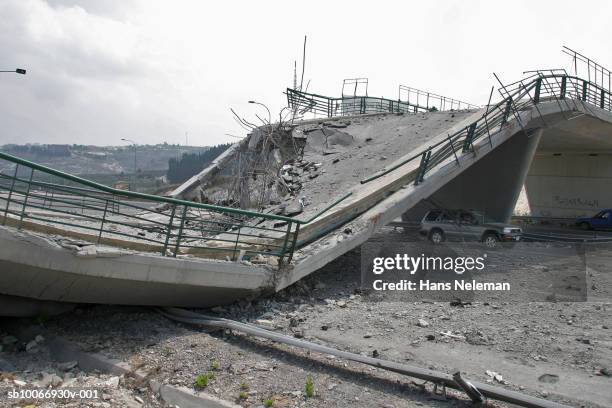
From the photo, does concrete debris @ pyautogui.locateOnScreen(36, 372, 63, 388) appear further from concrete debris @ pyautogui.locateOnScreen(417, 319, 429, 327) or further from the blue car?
the blue car

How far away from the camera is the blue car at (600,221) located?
25438 mm

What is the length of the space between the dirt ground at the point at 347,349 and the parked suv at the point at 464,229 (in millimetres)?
6294

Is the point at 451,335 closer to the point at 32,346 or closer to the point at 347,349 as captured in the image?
the point at 347,349

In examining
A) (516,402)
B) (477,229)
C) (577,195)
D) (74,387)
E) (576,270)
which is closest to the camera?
(516,402)

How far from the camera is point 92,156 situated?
88875mm

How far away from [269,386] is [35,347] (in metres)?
3.32

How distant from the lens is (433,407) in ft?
16.6

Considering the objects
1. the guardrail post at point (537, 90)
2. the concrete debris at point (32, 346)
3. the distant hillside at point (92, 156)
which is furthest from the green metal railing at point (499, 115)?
the distant hillside at point (92, 156)

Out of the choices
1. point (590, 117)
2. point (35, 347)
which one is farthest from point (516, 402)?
point (590, 117)

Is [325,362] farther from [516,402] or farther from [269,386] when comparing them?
→ [516,402]

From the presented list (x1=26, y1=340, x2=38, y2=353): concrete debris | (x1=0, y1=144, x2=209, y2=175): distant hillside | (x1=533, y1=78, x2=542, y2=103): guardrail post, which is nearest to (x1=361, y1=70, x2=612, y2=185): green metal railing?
(x1=533, y1=78, x2=542, y2=103): guardrail post

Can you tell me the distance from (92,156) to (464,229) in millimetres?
85018

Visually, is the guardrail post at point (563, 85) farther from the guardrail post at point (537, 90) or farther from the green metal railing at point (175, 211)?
the guardrail post at point (537, 90)

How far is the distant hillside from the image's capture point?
184 feet
